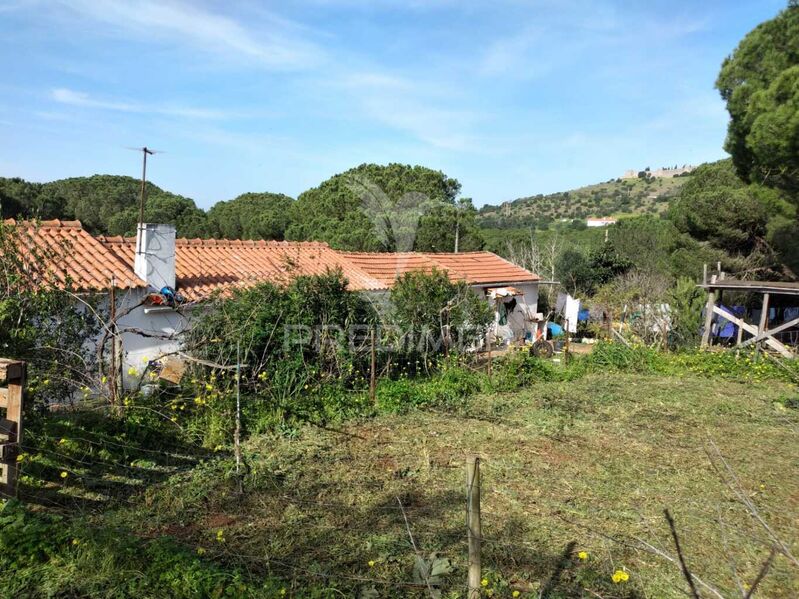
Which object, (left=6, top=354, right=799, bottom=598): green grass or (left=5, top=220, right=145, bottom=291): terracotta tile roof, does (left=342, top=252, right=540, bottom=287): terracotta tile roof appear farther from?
(left=6, top=354, right=799, bottom=598): green grass

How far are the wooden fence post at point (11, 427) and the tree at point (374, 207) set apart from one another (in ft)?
63.3

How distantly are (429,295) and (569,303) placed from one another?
11.0 m

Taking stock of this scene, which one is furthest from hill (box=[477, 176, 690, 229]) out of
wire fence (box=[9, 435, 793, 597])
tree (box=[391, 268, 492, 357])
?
wire fence (box=[9, 435, 793, 597])

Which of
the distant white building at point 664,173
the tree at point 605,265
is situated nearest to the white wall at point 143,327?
the tree at point 605,265

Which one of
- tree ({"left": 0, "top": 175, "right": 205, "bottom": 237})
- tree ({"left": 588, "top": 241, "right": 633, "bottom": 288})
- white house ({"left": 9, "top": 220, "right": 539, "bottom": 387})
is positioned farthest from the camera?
tree ({"left": 588, "top": 241, "right": 633, "bottom": 288})

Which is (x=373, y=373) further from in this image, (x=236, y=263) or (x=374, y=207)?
(x=374, y=207)

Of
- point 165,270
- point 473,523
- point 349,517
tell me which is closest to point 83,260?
point 165,270

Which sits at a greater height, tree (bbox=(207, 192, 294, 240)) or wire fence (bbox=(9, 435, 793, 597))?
tree (bbox=(207, 192, 294, 240))

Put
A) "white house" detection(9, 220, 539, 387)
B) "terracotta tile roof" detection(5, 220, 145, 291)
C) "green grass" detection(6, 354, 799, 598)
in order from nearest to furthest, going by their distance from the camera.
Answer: "green grass" detection(6, 354, 799, 598), "white house" detection(9, 220, 539, 387), "terracotta tile roof" detection(5, 220, 145, 291)

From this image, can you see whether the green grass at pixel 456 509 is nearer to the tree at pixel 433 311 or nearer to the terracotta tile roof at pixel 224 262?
the tree at pixel 433 311

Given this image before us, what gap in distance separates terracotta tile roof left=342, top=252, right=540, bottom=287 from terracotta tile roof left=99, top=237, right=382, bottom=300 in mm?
736

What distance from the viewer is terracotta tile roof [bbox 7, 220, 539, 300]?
945 centimetres

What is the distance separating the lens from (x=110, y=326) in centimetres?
734

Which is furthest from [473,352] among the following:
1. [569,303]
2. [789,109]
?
[569,303]
